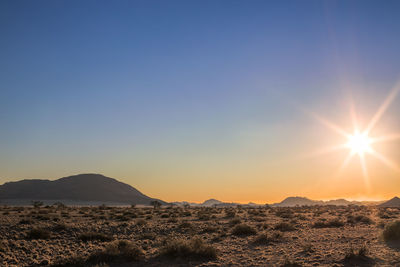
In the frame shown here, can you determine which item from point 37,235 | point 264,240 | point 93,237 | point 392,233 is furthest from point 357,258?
point 37,235

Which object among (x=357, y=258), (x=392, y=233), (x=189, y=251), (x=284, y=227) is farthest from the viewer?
(x=284, y=227)

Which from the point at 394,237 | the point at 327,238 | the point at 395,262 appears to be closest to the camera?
the point at 395,262

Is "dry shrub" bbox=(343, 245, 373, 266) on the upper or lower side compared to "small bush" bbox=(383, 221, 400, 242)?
lower

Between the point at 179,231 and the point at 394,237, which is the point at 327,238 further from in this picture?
the point at 179,231

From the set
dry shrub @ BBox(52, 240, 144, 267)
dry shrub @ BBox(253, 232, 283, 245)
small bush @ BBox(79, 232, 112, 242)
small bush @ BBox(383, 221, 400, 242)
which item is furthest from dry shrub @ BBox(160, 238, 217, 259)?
small bush @ BBox(383, 221, 400, 242)

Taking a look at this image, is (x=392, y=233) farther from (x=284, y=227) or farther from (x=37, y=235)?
(x=37, y=235)

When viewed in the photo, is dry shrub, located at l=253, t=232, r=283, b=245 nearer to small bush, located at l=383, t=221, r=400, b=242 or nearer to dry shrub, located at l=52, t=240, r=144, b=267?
small bush, located at l=383, t=221, r=400, b=242

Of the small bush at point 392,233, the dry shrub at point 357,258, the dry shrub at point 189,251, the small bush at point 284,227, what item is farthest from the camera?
the small bush at point 284,227

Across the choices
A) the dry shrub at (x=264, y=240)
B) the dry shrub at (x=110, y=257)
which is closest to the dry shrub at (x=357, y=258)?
the dry shrub at (x=264, y=240)

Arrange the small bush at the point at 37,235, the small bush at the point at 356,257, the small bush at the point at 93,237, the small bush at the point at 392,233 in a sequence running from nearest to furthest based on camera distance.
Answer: the small bush at the point at 356,257
the small bush at the point at 392,233
the small bush at the point at 37,235
the small bush at the point at 93,237

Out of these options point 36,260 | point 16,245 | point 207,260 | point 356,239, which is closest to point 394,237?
point 356,239

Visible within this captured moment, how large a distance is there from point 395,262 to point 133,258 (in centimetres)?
1168

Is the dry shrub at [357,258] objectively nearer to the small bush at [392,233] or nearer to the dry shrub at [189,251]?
the dry shrub at [189,251]

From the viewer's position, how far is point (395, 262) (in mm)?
13078
